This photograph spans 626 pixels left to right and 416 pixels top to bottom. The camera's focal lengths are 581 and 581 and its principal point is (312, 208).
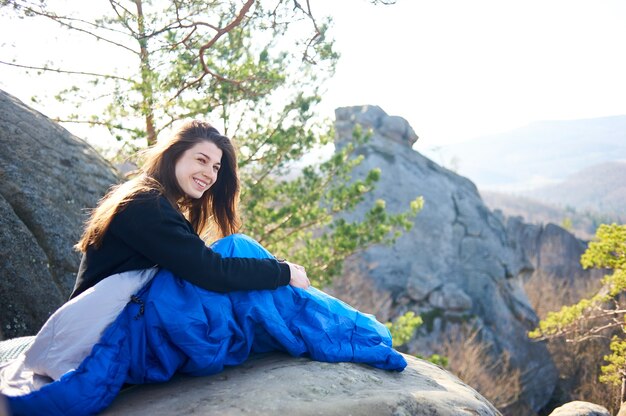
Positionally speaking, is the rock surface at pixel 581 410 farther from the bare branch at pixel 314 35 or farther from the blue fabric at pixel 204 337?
the bare branch at pixel 314 35

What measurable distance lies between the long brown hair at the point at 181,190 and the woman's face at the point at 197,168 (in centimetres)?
3

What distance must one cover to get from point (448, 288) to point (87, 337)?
1916 centimetres

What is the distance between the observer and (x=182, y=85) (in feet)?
23.2

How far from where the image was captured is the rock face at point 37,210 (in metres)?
4.20

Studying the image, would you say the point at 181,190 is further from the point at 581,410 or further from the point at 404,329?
the point at 404,329

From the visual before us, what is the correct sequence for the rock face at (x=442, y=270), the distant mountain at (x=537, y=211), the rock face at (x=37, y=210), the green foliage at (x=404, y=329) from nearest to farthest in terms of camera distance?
the rock face at (x=37, y=210), the green foliage at (x=404, y=329), the rock face at (x=442, y=270), the distant mountain at (x=537, y=211)

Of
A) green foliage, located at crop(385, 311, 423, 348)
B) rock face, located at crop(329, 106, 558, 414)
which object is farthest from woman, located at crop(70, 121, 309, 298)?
rock face, located at crop(329, 106, 558, 414)

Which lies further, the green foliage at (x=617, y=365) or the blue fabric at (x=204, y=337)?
the green foliage at (x=617, y=365)

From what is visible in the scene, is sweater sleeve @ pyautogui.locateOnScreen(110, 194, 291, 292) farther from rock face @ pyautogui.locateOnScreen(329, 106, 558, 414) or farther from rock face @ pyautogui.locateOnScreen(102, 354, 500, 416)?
rock face @ pyautogui.locateOnScreen(329, 106, 558, 414)

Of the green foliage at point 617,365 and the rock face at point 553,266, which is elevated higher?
the green foliage at point 617,365

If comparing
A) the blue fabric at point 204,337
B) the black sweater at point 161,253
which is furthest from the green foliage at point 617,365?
the black sweater at point 161,253

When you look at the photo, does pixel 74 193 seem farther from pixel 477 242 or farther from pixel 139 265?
pixel 477 242

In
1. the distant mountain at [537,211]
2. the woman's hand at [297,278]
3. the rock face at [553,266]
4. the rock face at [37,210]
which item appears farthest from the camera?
the distant mountain at [537,211]

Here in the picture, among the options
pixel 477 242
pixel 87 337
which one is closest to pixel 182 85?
pixel 87 337
